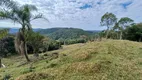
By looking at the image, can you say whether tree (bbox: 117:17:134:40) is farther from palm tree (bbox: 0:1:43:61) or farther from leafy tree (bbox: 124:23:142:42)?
palm tree (bbox: 0:1:43:61)

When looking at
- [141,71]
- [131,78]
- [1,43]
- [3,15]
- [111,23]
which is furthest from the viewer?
[111,23]

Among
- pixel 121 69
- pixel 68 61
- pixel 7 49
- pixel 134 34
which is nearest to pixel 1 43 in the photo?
pixel 7 49

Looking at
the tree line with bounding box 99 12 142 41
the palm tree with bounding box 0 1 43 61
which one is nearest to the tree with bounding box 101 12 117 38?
the tree line with bounding box 99 12 142 41

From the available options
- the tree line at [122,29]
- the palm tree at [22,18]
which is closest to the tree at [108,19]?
the tree line at [122,29]

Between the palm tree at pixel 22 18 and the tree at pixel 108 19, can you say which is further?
the tree at pixel 108 19

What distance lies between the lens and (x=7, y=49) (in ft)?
82.9

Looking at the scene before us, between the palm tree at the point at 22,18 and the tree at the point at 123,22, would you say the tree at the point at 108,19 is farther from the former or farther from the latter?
the palm tree at the point at 22,18

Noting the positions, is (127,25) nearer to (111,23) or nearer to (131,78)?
(111,23)

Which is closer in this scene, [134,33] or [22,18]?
[22,18]

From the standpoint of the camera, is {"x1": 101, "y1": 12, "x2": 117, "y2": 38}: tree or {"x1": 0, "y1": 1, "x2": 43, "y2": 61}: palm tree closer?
{"x1": 0, "y1": 1, "x2": 43, "y2": 61}: palm tree

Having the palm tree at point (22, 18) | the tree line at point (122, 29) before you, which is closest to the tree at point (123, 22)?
the tree line at point (122, 29)

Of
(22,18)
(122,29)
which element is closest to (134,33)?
(122,29)

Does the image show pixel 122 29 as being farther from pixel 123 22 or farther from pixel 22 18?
pixel 22 18

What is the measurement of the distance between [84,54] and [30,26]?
5949mm
